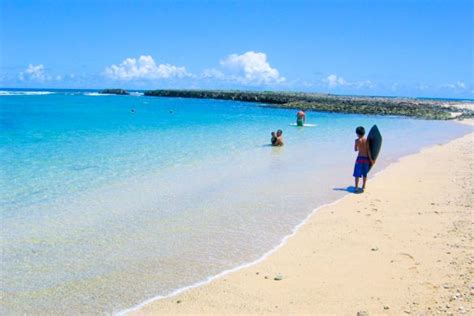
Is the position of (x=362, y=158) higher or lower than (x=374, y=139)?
lower

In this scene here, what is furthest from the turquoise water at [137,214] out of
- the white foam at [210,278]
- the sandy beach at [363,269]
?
the sandy beach at [363,269]

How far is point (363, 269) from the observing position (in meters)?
6.13

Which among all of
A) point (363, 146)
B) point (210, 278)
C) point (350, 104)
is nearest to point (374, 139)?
point (363, 146)

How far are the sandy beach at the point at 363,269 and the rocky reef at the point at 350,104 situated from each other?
4021 centimetres

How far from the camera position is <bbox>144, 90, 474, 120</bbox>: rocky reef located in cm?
5279

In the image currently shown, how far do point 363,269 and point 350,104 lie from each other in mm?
62585

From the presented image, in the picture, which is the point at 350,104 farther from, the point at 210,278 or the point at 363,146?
the point at 210,278

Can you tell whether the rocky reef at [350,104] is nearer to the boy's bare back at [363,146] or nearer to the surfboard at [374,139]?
the surfboard at [374,139]

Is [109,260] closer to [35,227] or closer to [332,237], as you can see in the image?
[35,227]

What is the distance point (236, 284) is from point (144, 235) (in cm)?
258

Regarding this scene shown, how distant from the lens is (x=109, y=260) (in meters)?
6.79

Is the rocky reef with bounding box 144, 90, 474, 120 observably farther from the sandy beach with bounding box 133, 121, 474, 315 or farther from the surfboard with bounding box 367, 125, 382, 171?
the sandy beach with bounding box 133, 121, 474, 315

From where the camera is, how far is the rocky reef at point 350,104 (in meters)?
52.8

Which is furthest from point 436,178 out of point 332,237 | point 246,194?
point 332,237
